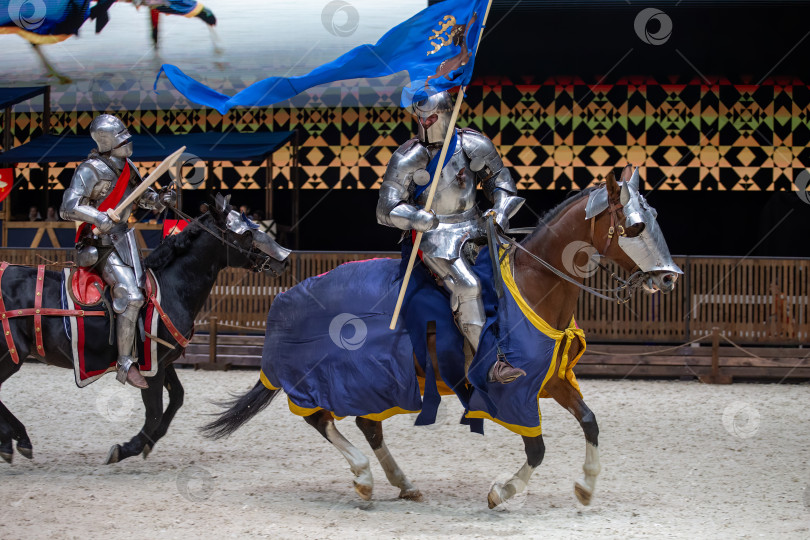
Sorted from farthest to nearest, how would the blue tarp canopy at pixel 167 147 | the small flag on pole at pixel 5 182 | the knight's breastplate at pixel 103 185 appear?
the blue tarp canopy at pixel 167 147 → the small flag on pole at pixel 5 182 → the knight's breastplate at pixel 103 185

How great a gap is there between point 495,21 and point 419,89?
7.17 meters

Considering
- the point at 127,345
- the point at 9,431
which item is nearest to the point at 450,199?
the point at 127,345

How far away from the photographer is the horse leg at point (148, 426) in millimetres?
5348

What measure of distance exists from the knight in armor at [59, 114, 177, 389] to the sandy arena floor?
0.79 m

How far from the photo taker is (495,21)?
36.7 ft

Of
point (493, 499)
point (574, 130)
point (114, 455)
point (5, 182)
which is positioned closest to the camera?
point (493, 499)

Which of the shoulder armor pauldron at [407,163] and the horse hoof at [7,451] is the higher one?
the shoulder armor pauldron at [407,163]

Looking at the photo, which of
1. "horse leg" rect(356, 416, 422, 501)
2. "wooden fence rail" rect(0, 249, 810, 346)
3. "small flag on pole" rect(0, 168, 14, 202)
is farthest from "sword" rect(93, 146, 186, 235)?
"small flag on pole" rect(0, 168, 14, 202)

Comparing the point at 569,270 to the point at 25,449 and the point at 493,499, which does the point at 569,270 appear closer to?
the point at 493,499

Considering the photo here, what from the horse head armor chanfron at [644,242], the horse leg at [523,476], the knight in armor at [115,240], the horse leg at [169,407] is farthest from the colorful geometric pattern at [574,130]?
the horse leg at [523,476]

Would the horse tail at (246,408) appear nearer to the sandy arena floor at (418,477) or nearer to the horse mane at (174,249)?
the sandy arena floor at (418,477)

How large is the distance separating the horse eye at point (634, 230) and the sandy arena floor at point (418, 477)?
4.44 ft

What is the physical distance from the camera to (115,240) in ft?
17.0

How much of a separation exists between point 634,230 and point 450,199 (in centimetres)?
90
